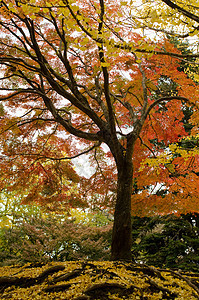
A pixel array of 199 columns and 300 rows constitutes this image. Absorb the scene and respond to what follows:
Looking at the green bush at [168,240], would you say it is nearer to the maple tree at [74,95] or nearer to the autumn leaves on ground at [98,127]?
the autumn leaves on ground at [98,127]

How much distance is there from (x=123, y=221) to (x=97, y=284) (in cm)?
174

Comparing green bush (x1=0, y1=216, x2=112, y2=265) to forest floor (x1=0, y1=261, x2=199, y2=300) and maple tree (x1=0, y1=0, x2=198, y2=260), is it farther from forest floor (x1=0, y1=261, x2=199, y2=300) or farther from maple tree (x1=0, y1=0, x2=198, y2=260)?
forest floor (x1=0, y1=261, x2=199, y2=300)

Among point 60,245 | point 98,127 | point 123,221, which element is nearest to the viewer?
point 123,221

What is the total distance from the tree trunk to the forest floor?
789mm

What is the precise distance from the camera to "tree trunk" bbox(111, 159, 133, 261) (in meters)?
4.02

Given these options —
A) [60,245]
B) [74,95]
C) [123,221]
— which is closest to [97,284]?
[123,221]

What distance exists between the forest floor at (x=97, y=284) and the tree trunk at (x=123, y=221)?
789 millimetres

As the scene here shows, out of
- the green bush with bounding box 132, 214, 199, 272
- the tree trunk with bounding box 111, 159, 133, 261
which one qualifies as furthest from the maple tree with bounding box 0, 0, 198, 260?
the green bush with bounding box 132, 214, 199, 272

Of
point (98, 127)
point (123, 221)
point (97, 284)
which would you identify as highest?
point (98, 127)

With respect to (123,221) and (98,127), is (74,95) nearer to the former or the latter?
(98,127)

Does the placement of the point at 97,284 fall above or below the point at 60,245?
below

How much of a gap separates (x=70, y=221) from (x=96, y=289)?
17.9ft

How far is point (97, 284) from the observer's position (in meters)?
2.41

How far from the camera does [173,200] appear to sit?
18.4ft
